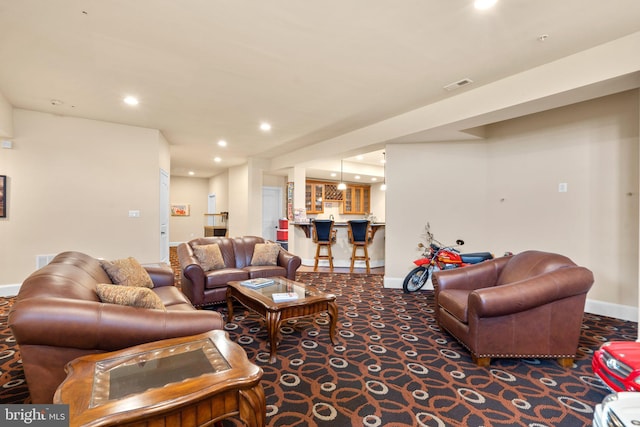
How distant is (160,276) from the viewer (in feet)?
11.0

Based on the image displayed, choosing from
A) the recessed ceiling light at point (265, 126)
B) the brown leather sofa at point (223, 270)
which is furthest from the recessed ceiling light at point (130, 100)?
the brown leather sofa at point (223, 270)

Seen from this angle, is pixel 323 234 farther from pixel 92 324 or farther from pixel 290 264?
pixel 92 324

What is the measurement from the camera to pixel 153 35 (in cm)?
261

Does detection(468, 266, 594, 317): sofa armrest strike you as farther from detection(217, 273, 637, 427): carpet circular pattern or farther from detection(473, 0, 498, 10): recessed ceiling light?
detection(473, 0, 498, 10): recessed ceiling light

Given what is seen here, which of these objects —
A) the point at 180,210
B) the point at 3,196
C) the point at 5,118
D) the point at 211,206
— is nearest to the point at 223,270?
the point at 3,196

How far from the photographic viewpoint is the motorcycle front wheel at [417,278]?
4758mm

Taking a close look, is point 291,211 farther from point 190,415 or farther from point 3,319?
point 190,415

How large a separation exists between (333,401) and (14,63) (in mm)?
4491

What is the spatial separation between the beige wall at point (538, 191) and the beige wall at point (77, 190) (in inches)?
174

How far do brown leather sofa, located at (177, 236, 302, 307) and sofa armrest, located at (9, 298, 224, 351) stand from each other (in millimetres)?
2024

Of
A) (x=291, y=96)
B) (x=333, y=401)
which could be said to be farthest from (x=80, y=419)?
(x=291, y=96)

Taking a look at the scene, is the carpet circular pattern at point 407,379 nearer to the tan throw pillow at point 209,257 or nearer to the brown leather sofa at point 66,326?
the brown leather sofa at point 66,326

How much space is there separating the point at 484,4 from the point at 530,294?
7.33ft

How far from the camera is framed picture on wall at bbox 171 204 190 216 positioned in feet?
37.5
